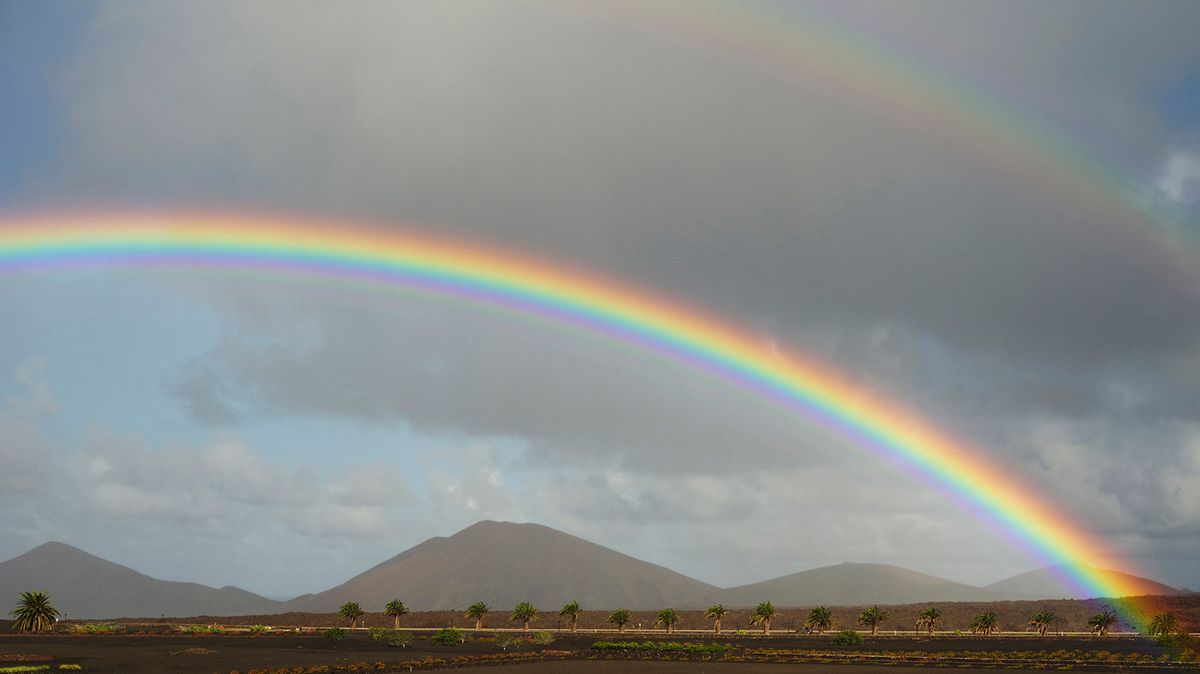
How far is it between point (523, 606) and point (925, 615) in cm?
7749

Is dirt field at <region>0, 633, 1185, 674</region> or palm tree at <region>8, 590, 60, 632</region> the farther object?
palm tree at <region>8, 590, 60, 632</region>

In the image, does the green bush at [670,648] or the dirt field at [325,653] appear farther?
the green bush at [670,648]

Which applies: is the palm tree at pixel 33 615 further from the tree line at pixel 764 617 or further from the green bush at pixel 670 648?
the green bush at pixel 670 648

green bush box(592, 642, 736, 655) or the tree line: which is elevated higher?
the tree line

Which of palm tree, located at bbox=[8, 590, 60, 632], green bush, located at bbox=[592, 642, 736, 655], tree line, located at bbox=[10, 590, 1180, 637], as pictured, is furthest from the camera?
tree line, located at bbox=[10, 590, 1180, 637]

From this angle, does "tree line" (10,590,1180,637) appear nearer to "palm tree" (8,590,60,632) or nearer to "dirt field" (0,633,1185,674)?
"palm tree" (8,590,60,632)

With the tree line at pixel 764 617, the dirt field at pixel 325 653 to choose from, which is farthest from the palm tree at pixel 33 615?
the dirt field at pixel 325 653

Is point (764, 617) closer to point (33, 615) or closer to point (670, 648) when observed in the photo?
point (670, 648)

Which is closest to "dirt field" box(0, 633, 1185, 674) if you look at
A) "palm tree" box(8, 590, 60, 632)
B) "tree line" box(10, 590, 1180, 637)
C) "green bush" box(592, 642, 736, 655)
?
"green bush" box(592, 642, 736, 655)

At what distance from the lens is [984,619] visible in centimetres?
17662

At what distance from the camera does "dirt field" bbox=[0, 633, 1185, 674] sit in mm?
87000

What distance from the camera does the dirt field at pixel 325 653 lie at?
285ft

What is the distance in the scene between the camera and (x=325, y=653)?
350 ft

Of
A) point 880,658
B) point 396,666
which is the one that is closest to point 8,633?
point 396,666
